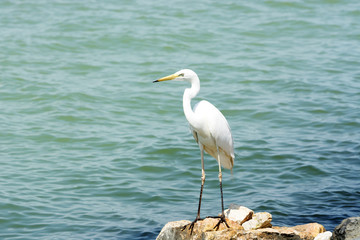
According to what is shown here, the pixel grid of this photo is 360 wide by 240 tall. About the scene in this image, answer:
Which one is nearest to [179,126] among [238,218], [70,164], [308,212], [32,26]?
[70,164]

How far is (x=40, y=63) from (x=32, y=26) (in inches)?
93.1

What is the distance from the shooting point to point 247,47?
1611 cm

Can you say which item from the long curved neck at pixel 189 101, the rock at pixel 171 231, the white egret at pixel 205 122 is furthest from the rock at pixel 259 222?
the long curved neck at pixel 189 101

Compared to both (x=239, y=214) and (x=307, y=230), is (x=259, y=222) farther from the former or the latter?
(x=307, y=230)

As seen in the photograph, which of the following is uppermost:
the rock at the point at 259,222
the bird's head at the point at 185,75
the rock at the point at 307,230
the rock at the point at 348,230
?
the bird's head at the point at 185,75

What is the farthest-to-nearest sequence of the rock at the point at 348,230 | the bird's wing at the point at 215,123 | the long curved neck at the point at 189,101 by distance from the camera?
the bird's wing at the point at 215,123, the long curved neck at the point at 189,101, the rock at the point at 348,230

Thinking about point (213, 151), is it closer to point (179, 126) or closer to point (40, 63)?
point (179, 126)

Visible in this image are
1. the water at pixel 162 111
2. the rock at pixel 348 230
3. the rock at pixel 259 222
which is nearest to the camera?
the rock at pixel 348 230

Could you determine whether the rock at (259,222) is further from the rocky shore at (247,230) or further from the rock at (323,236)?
the rock at (323,236)

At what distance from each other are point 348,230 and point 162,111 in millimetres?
6795

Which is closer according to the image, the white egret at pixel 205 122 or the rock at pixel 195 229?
the rock at pixel 195 229

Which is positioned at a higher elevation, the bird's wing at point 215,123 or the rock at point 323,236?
the bird's wing at point 215,123

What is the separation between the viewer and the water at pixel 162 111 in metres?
8.80

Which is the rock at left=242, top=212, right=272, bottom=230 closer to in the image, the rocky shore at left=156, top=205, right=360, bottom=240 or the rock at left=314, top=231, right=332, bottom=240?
the rocky shore at left=156, top=205, right=360, bottom=240
